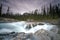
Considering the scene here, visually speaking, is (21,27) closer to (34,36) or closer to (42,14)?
(34,36)

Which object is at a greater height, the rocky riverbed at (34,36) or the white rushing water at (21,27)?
the white rushing water at (21,27)

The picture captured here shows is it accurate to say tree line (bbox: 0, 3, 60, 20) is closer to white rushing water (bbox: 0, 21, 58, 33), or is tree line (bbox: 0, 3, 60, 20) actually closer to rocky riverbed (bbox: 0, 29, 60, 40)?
white rushing water (bbox: 0, 21, 58, 33)

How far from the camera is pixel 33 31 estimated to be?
182 centimetres

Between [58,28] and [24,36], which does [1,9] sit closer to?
[24,36]

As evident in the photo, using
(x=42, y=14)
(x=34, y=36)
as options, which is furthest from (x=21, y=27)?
(x=42, y=14)

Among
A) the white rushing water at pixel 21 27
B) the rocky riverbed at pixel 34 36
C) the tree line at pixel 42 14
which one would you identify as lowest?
the rocky riverbed at pixel 34 36

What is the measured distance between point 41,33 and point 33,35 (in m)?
0.18

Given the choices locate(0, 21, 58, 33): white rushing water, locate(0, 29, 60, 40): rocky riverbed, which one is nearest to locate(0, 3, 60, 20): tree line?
locate(0, 21, 58, 33): white rushing water

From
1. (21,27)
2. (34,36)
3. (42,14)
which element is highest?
(42,14)

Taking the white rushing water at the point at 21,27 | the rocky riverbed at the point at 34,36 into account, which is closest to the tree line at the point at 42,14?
the white rushing water at the point at 21,27

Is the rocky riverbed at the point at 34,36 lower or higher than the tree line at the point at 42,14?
lower

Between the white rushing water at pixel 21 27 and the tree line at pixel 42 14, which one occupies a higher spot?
the tree line at pixel 42 14

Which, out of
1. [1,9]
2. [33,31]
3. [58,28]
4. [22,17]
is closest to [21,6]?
[22,17]

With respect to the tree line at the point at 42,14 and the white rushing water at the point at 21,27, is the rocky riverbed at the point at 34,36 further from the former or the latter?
the tree line at the point at 42,14
